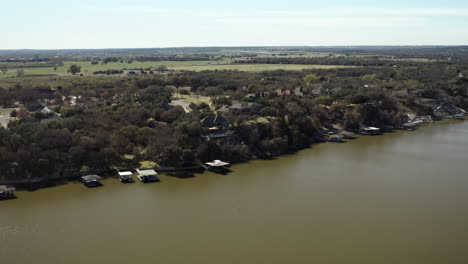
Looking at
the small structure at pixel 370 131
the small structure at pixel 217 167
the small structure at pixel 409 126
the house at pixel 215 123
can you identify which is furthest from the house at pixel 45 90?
the small structure at pixel 409 126

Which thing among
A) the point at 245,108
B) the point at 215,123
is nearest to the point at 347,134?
the point at 245,108

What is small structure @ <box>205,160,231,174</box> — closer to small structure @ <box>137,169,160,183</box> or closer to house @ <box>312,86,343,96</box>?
small structure @ <box>137,169,160,183</box>

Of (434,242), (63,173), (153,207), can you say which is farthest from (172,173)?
(434,242)

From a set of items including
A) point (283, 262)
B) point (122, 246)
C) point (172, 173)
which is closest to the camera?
point (283, 262)

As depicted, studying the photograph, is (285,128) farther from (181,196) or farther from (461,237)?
(461,237)

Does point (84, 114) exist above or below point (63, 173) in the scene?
above
